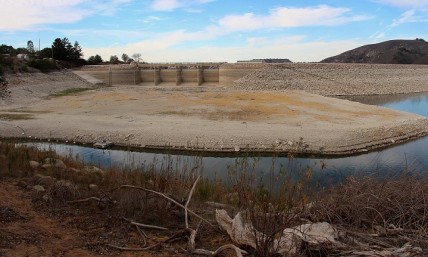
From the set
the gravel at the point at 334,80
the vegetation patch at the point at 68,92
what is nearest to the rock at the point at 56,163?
the vegetation patch at the point at 68,92

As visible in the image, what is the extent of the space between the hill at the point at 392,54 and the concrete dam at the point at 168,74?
226ft

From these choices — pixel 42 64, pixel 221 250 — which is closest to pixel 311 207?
pixel 221 250

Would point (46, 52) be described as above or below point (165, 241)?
above

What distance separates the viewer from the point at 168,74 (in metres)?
61.8

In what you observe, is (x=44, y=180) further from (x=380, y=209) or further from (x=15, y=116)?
(x=15, y=116)

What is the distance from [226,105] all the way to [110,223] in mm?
25112

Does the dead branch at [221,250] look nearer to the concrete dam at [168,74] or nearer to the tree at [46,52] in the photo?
the concrete dam at [168,74]

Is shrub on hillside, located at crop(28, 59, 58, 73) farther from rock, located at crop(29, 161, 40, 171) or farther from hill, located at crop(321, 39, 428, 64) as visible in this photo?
hill, located at crop(321, 39, 428, 64)

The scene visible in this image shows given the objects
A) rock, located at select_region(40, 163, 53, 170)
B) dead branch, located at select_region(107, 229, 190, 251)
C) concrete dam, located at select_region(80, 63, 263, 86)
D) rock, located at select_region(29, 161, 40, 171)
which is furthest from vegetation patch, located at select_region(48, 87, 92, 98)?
dead branch, located at select_region(107, 229, 190, 251)

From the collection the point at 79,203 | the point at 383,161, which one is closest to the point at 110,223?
the point at 79,203

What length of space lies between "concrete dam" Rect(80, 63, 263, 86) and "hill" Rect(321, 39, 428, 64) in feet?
226

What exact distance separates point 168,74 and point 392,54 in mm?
81554

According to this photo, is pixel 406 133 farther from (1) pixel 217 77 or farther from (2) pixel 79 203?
(1) pixel 217 77

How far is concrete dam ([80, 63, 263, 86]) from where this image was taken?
57.9 metres
